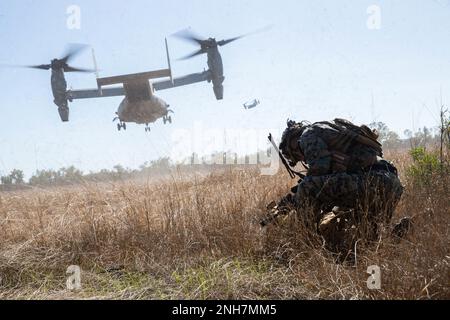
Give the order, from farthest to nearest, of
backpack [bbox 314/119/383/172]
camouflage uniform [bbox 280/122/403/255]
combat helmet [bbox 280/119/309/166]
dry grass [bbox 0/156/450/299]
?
1. combat helmet [bbox 280/119/309/166]
2. backpack [bbox 314/119/383/172]
3. camouflage uniform [bbox 280/122/403/255]
4. dry grass [bbox 0/156/450/299]

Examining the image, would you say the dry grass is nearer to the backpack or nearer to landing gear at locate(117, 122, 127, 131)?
the backpack

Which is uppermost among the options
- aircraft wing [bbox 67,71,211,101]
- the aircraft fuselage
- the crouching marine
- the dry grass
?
aircraft wing [bbox 67,71,211,101]

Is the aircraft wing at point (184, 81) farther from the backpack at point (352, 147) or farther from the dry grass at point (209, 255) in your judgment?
the backpack at point (352, 147)

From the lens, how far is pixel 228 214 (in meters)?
4.11

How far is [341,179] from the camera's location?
362 centimetres

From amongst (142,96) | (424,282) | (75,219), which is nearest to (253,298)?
(424,282)

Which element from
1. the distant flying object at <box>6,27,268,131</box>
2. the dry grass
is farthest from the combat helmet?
the distant flying object at <box>6,27,268,131</box>

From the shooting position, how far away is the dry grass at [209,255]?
2.64m

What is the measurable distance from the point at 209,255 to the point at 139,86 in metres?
17.3

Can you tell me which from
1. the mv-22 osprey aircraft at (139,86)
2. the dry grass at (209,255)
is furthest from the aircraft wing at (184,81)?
the dry grass at (209,255)

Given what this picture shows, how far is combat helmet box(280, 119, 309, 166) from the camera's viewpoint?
4.16m

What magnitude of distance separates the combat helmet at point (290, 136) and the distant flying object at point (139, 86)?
15760 mm

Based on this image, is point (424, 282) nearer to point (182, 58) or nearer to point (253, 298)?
point (253, 298)
